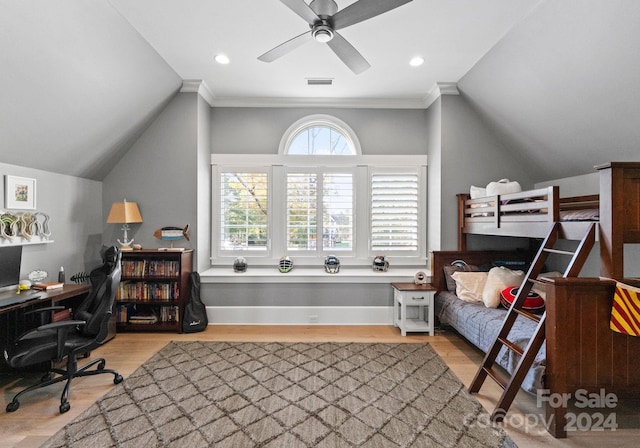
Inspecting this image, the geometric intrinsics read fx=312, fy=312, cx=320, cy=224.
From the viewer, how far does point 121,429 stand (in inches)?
79.1

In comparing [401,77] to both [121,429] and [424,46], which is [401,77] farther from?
[121,429]

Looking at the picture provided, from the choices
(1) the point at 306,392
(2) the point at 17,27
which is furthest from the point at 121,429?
(2) the point at 17,27

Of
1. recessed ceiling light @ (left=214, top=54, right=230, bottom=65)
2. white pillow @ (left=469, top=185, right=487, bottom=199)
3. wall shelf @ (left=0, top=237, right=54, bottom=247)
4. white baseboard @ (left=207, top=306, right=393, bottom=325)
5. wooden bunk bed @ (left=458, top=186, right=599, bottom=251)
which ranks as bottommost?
white baseboard @ (left=207, top=306, right=393, bottom=325)

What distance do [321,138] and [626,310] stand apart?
3.64 meters

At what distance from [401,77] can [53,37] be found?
3.23 metres

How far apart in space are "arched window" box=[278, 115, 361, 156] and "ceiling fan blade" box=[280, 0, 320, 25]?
233 cm

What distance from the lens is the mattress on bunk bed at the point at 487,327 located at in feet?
6.91

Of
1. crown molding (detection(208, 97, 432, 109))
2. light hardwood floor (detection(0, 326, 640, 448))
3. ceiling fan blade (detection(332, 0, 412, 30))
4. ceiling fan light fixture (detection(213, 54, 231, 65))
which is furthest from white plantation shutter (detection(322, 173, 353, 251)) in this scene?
ceiling fan blade (detection(332, 0, 412, 30))

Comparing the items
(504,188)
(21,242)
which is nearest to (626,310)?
(504,188)

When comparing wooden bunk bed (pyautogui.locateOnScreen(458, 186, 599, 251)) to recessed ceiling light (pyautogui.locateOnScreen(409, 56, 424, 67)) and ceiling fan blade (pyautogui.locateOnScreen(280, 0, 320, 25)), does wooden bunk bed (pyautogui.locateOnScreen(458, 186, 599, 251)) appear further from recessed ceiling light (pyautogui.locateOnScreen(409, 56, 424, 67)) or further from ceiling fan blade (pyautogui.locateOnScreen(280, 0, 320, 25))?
ceiling fan blade (pyautogui.locateOnScreen(280, 0, 320, 25))

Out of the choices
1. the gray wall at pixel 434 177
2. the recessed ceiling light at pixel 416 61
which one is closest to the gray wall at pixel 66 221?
the recessed ceiling light at pixel 416 61

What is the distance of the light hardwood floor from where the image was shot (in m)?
1.94

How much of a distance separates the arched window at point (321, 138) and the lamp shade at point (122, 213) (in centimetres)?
207

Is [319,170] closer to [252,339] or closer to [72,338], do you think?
[252,339]
